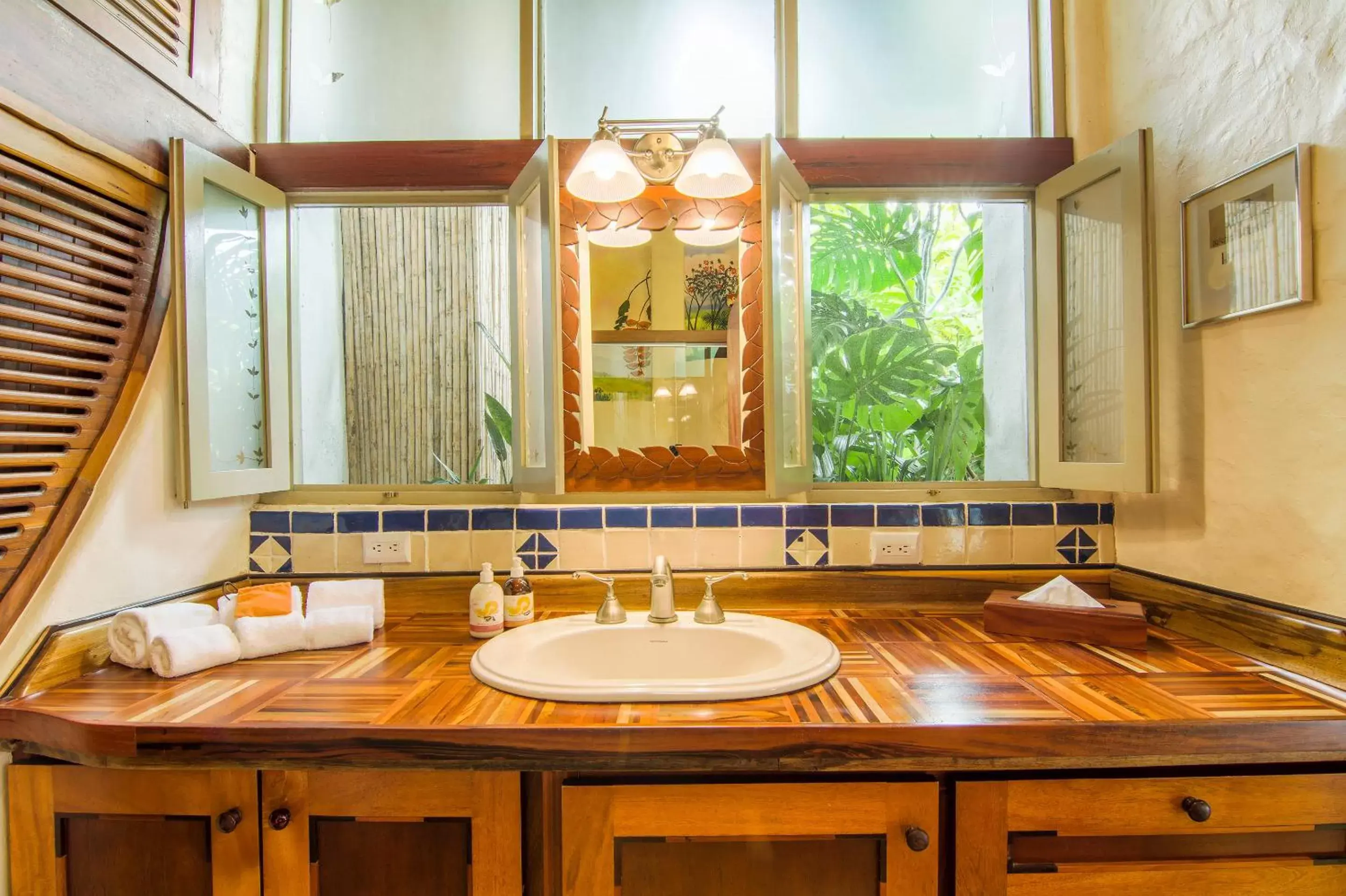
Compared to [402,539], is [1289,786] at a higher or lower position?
lower

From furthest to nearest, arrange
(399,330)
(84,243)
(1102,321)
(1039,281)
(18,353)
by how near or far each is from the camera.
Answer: (399,330)
(1039,281)
(1102,321)
(84,243)
(18,353)

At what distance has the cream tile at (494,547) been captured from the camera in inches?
60.4

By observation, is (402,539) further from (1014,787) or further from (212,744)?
(1014,787)

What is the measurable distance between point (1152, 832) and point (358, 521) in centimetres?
167

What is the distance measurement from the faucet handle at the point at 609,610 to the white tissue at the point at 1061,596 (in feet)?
2.90

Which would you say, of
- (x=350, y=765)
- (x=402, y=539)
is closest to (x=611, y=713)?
(x=350, y=765)

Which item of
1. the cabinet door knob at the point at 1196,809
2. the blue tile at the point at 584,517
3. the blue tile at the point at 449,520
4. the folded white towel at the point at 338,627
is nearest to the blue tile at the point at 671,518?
the blue tile at the point at 584,517

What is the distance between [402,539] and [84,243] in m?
0.84

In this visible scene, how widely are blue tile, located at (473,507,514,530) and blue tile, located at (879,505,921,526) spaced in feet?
3.05

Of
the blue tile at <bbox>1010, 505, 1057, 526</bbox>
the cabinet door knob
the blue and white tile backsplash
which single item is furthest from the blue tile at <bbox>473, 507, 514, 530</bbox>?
the cabinet door knob

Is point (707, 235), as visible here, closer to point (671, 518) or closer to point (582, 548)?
point (671, 518)

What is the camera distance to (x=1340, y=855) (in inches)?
36.4

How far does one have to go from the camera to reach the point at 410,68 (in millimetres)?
1683

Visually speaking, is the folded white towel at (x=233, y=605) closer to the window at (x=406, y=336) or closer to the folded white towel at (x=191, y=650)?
the folded white towel at (x=191, y=650)
